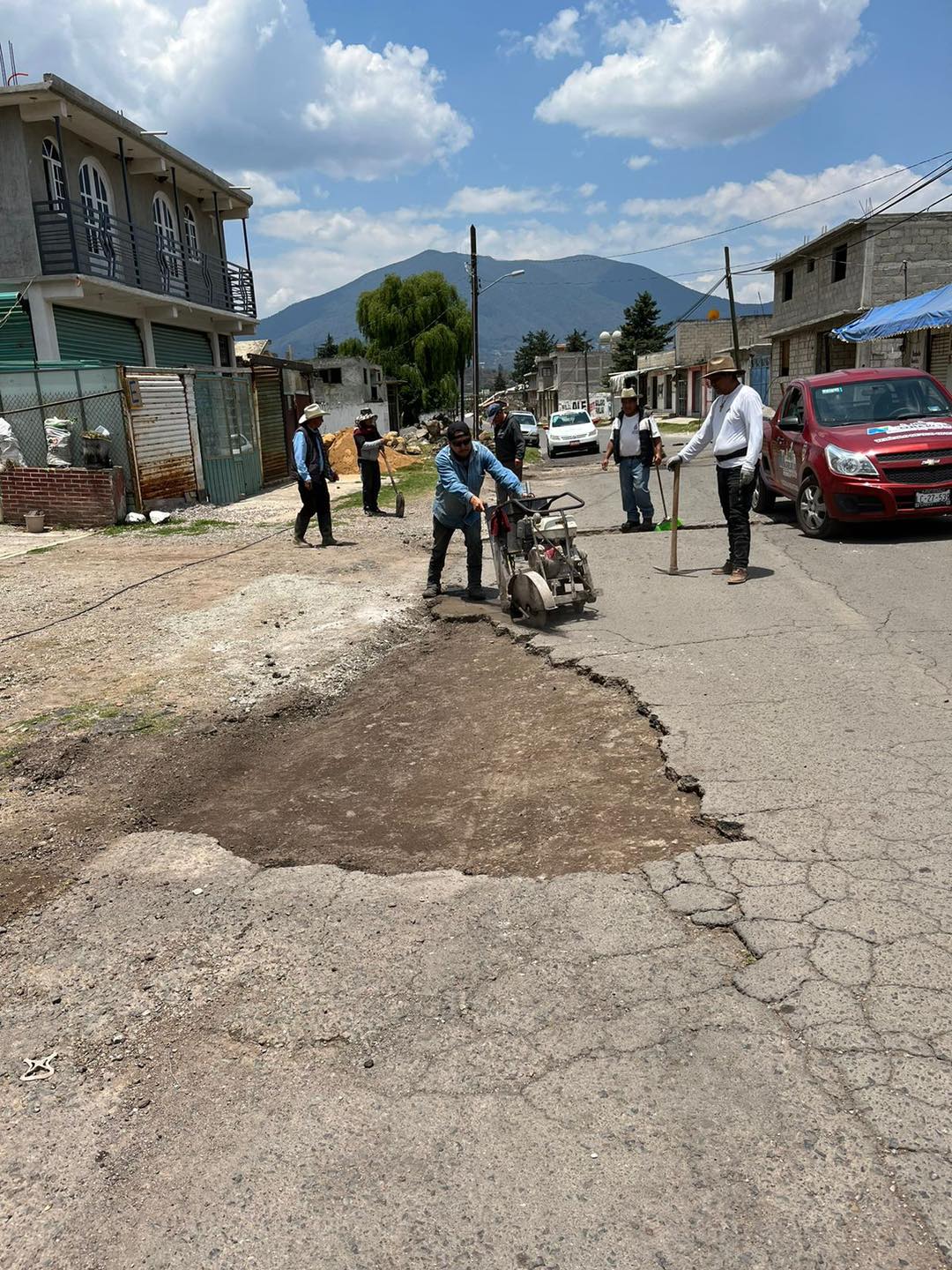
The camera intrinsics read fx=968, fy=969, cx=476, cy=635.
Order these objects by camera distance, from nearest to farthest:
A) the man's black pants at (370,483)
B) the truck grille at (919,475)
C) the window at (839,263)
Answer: the truck grille at (919,475)
the man's black pants at (370,483)
the window at (839,263)

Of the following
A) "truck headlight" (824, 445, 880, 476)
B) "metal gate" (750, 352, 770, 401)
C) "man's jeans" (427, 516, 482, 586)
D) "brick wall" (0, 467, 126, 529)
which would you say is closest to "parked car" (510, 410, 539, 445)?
"metal gate" (750, 352, 770, 401)

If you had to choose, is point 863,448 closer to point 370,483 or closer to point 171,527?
point 370,483

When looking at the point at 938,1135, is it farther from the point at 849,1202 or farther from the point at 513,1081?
the point at 513,1081

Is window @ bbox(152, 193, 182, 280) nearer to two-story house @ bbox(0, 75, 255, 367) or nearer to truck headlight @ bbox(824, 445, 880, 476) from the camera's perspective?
two-story house @ bbox(0, 75, 255, 367)

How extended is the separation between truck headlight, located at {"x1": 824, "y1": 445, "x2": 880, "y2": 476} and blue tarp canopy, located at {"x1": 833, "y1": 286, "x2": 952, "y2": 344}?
10559 mm

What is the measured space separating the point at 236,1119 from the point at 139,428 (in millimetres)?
14441

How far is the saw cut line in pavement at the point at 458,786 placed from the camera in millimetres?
3912

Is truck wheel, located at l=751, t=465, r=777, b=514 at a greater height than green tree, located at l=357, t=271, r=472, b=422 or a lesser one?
lesser

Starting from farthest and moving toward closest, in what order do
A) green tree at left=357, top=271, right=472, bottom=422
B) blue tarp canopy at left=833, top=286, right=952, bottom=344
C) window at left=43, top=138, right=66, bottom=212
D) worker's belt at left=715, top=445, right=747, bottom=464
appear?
green tree at left=357, top=271, right=472, bottom=422 < window at left=43, top=138, right=66, bottom=212 < blue tarp canopy at left=833, top=286, right=952, bottom=344 < worker's belt at left=715, top=445, right=747, bottom=464

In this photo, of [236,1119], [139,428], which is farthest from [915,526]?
[139,428]

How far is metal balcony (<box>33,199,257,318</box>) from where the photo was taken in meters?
19.2

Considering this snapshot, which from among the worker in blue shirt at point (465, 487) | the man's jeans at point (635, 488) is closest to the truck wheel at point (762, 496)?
the man's jeans at point (635, 488)

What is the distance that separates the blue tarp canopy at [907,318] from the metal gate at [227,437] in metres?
13.3

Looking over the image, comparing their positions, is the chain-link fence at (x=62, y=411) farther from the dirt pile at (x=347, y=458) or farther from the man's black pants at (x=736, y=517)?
the dirt pile at (x=347, y=458)
